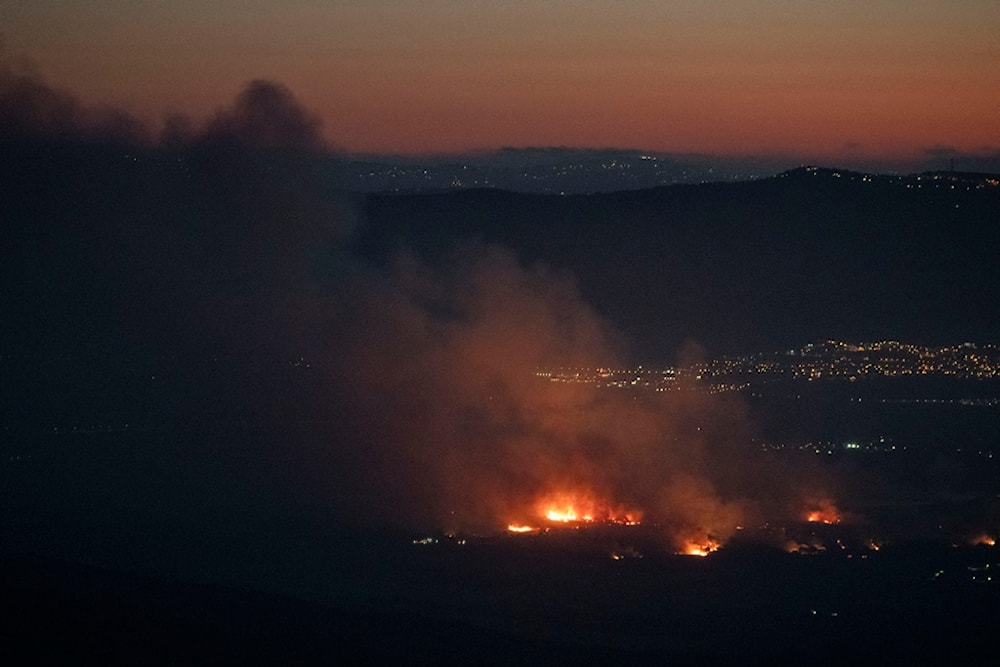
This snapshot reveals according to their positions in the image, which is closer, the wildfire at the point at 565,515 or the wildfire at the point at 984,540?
the wildfire at the point at 984,540

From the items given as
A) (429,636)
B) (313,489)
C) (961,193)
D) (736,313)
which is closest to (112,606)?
(429,636)

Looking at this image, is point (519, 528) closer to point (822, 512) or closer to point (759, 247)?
point (822, 512)

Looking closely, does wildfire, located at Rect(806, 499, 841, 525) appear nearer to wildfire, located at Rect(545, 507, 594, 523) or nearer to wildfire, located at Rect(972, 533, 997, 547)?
wildfire, located at Rect(972, 533, 997, 547)

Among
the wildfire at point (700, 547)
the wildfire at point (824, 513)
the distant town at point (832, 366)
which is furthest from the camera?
the distant town at point (832, 366)

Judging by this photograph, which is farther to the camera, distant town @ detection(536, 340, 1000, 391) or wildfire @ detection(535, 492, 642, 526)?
distant town @ detection(536, 340, 1000, 391)

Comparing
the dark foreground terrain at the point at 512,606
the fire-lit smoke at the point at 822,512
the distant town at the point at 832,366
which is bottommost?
the distant town at the point at 832,366

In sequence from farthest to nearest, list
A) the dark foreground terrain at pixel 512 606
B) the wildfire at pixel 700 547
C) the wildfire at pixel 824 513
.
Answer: the wildfire at pixel 824 513 → the wildfire at pixel 700 547 → the dark foreground terrain at pixel 512 606

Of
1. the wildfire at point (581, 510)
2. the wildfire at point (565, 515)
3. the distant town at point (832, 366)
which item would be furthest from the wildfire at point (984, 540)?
the distant town at point (832, 366)

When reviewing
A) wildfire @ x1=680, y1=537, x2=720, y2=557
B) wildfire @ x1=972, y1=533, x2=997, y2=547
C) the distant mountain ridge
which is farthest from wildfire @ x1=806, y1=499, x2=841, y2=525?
the distant mountain ridge

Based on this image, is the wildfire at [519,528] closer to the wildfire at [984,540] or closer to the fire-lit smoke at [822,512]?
the fire-lit smoke at [822,512]

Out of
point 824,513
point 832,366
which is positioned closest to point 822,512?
Answer: point 824,513

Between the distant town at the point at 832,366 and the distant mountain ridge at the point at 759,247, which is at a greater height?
the distant mountain ridge at the point at 759,247
